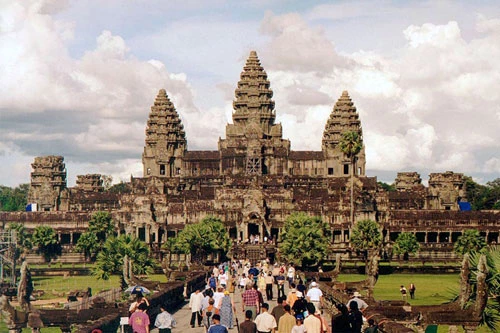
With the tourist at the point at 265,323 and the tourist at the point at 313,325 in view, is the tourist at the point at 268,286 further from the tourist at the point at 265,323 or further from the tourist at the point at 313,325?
the tourist at the point at 313,325

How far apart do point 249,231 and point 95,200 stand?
50264 millimetres

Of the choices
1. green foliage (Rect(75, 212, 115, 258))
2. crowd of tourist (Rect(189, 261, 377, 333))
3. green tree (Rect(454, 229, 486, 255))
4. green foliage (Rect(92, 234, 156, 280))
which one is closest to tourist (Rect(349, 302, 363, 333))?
crowd of tourist (Rect(189, 261, 377, 333))

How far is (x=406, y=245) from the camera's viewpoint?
140000 mm

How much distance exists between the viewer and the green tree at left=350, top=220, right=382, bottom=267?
132m

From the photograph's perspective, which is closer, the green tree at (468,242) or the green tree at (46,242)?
the green tree at (468,242)

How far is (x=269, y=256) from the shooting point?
5276 inches

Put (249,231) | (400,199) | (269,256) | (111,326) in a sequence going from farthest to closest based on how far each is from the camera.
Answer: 1. (400,199)
2. (249,231)
3. (269,256)
4. (111,326)

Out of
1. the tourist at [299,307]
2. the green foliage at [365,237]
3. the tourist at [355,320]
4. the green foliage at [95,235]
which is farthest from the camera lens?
the green foliage at [95,235]

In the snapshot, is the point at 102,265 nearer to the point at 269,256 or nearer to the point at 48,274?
the point at 48,274

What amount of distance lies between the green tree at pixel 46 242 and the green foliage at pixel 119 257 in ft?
182

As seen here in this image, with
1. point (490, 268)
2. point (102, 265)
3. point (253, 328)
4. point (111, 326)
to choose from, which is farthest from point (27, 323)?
point (102, 265)

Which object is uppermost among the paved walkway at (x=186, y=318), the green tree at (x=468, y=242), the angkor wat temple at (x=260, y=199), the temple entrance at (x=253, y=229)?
the angkor wat temple at (x=260, y=199)

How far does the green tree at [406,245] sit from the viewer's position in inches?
5497

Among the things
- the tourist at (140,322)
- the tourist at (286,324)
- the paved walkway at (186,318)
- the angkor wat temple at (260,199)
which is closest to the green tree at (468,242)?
the angkor wat temple at (260,199)
